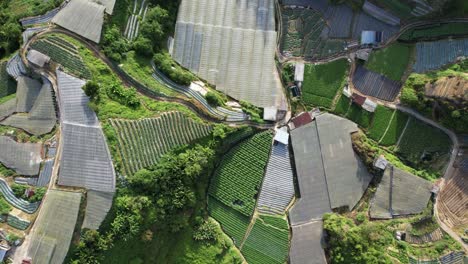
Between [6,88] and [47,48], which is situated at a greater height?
[47,48]

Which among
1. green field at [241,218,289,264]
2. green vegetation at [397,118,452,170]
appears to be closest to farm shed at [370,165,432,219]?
green vegetation at [397,118,452,170]

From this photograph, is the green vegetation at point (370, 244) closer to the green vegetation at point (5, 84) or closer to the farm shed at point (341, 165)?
the farm shed at point (341, 165)

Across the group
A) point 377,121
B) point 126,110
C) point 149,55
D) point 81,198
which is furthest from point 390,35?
point 81,198

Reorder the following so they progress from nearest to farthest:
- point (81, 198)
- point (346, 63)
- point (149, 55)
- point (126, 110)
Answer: point (81, 198) < point (126, 110) < point (149, 55) < point (346, 63)

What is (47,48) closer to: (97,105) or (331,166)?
(97,105)

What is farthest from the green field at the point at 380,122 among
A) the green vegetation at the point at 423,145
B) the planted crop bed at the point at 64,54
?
the planted crop bed at the point at 64,54

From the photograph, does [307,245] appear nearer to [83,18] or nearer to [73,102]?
[73,102]

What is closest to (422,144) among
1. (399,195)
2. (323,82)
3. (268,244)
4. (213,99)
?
(399,195)

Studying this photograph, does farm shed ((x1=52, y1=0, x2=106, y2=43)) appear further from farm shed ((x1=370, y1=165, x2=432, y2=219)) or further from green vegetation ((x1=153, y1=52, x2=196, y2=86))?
farm shed ((x1=370, y1=165, x2=432, y2=219))
